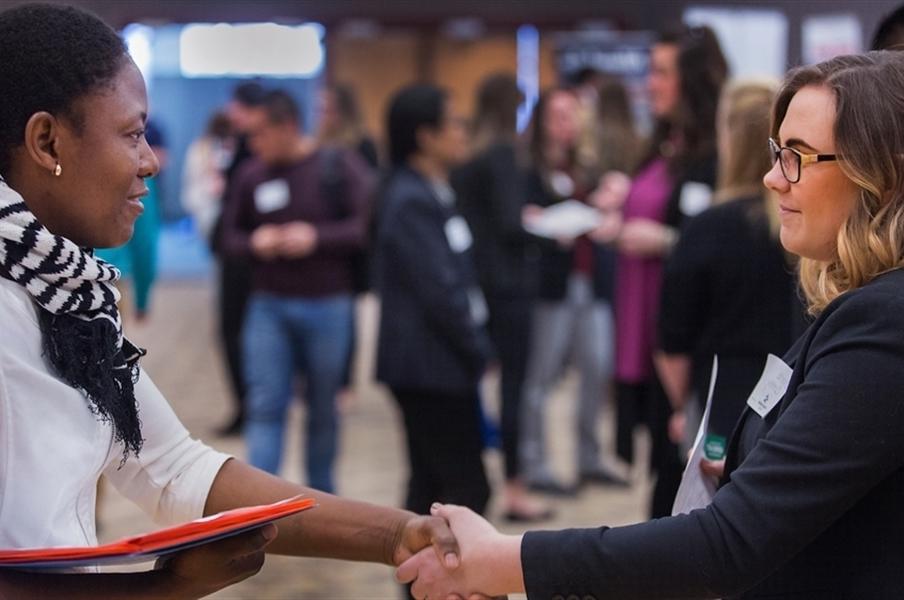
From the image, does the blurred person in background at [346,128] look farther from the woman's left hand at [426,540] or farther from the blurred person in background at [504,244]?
the woman's left hand at [426,540]

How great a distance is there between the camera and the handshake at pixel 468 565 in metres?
1.88

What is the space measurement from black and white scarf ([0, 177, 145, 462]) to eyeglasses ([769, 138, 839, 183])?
973mm

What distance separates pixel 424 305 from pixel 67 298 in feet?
9.23

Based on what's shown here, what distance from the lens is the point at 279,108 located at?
5.24m

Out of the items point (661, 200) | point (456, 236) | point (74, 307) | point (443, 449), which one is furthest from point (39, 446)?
point (661, 200)

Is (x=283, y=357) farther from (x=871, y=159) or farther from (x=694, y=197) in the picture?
(x=871, y=159)

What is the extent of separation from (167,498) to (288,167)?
3518 mm

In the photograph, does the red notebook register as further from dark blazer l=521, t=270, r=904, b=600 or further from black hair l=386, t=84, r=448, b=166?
black hair l=386, t=84, r=448, b=166

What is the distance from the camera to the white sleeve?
1.94 metres

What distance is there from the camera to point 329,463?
218 inches

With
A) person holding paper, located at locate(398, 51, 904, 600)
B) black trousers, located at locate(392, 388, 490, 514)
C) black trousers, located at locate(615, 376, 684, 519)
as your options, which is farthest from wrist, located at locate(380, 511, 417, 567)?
black trousers, located at locate(392, 388, 490, 514)

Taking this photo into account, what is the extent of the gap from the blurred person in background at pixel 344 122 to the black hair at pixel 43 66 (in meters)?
6.12

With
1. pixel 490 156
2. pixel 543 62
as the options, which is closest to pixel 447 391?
pixel 490 156

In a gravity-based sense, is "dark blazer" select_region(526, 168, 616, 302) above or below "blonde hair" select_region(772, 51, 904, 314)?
below
